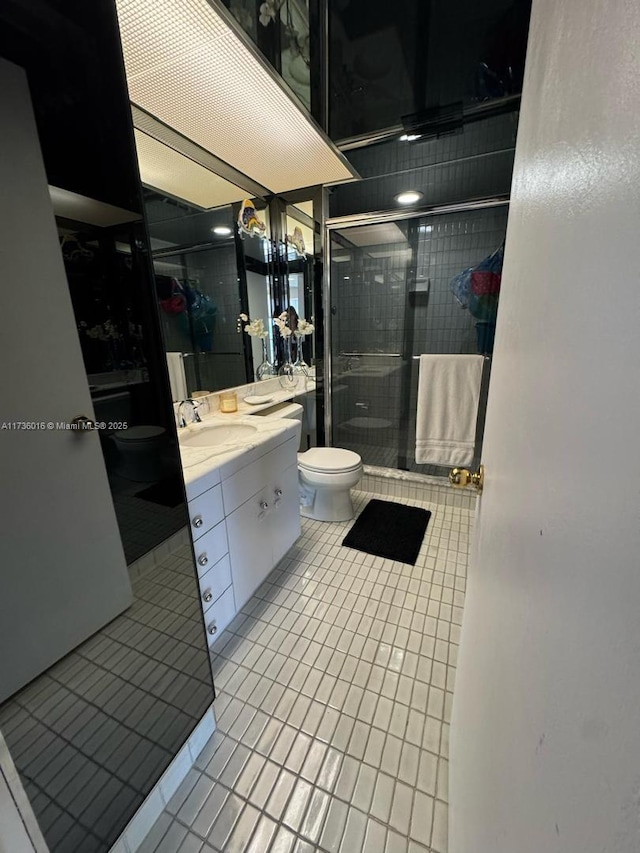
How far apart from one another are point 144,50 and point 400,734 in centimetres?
246

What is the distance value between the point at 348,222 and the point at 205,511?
93.9 inches

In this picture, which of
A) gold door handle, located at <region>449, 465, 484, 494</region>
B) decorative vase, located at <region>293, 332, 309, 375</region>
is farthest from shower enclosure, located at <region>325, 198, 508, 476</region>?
gold door handle, located at <region>449, 465, 484, 494</region>

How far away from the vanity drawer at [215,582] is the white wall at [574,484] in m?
1.00

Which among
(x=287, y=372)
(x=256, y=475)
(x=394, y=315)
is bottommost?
(x=256, y=475)

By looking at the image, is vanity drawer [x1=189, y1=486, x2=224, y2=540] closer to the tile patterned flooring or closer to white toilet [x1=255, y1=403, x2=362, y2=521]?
the tile patterned flooring

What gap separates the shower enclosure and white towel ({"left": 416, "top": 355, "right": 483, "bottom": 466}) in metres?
0.11

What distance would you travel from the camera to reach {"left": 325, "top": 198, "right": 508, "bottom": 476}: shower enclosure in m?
2.48

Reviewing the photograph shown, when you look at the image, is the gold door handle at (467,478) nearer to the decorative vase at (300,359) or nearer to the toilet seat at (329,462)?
the toilet seat at (329,462)

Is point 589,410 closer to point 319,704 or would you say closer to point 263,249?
point 319,704

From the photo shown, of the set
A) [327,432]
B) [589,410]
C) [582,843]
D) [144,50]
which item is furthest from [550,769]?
[327,432]

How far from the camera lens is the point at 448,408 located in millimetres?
2494

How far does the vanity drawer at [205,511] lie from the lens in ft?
3.86

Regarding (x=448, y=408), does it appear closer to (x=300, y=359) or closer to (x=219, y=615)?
(x=300, y=359)

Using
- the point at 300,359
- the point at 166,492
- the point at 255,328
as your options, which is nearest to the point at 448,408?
the point at 300,359
